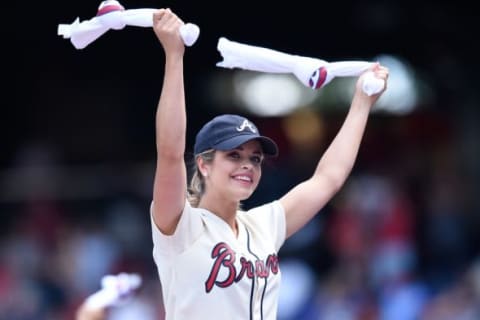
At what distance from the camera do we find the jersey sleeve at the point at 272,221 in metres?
4.39

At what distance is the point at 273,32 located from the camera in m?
12.7

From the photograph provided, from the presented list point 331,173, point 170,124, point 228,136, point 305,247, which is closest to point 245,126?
point 228,136

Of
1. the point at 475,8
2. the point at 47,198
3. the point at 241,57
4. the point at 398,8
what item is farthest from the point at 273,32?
the point at 241,57

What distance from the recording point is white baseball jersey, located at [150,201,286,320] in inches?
157

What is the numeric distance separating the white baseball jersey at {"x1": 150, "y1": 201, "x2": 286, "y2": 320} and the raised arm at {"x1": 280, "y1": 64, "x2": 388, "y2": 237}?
37 cm

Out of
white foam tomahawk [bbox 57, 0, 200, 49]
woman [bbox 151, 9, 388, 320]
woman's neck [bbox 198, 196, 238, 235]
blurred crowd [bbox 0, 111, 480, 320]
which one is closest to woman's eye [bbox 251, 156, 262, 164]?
woman [bbox 151, 9, 388, 320]

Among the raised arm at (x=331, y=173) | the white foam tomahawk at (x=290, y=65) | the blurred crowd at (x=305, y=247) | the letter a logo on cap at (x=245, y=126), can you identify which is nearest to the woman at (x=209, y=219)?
the letter a logo on cap at (x=245, y=126)

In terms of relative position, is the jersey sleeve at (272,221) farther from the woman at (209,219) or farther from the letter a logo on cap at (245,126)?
the letter a logo on cap at (245,126)

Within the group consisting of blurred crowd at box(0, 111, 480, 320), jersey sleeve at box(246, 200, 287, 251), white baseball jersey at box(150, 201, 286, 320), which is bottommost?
white baseball jersey at box(150, 201, 286, 320)

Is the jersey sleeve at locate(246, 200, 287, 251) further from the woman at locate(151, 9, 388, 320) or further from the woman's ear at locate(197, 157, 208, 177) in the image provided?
the woman's ear at locate(197, 157, 208, 177)

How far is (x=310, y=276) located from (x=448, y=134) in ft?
13.8

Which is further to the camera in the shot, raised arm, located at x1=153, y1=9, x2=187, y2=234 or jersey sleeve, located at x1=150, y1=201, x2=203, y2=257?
jersey sleeve, located at x1=150, y1=201, x2=203, y2=257

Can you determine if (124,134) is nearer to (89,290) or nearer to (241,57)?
(89,290)

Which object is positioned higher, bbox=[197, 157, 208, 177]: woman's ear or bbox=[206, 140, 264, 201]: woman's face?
bbox=[197, 157, 208, 177]: woman's ear
